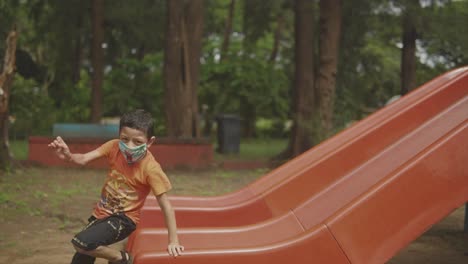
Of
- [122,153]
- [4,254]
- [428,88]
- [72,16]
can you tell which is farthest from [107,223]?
[72,16]

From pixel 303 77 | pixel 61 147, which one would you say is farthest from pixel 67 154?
pixel 303 77

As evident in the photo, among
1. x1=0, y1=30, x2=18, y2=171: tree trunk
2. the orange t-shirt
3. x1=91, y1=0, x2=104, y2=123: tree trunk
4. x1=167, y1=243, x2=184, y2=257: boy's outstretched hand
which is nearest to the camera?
x1=167, y1=243, x2=184, y2=257: boy's outstretched hand

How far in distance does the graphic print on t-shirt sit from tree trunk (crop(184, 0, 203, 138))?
10908mm

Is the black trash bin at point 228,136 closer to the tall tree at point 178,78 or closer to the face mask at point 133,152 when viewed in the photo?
the tall tree at point 178,78

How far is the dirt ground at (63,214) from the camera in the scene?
18.0 feet

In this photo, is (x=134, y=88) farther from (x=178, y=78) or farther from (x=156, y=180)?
(x=156, y=180)

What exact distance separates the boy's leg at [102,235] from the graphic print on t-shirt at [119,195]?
0.17 ft

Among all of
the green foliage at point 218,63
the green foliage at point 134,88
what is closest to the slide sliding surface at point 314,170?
the green foliage at point 218,63

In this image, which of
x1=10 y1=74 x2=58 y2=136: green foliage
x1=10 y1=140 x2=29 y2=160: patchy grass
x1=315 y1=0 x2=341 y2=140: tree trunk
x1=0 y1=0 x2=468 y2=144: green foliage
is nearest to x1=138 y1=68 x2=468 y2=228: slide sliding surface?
x1=315 y1=0 x2=341 y2=140: tree trunk

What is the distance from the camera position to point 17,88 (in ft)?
72.5

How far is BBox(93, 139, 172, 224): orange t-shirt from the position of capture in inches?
136

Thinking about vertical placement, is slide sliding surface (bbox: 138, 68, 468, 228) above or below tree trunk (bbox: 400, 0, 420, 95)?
above

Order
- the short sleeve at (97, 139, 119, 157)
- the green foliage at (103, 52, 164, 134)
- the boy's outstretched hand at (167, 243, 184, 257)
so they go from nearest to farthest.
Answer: the boy's outstretched hand at (167, 243, 184, 257)
the short sleeve at (97, 139, 119, 157)
the green foliage at (103, 52, 164, 134)

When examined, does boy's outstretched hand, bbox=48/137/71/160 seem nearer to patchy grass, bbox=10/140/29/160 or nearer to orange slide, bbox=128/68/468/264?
orange slide, bbox=128/68/468/264
